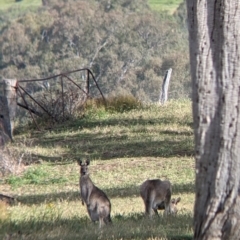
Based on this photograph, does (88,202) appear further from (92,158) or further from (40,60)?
(40,60)

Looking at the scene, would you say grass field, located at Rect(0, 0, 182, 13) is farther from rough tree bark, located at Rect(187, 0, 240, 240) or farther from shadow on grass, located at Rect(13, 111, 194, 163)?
rough tree bark, located at Rect(187, 0, 240, 240)

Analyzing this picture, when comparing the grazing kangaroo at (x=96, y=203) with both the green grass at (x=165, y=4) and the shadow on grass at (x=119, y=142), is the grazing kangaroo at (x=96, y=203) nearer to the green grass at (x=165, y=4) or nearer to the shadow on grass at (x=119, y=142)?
the shadow on grass at (x=119, y=142)

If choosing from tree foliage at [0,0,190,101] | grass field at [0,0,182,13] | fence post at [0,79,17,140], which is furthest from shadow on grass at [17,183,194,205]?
grass field at [0,0,182,13]

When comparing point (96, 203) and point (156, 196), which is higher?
point (96, 203)

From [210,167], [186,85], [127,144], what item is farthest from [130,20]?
[210,167]

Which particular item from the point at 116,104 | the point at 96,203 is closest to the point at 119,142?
the point at 116,104

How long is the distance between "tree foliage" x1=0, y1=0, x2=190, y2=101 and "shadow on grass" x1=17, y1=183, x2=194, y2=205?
99.5 ft

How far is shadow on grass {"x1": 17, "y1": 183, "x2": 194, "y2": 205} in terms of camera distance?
12.3 m

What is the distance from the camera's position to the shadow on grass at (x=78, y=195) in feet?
40.3

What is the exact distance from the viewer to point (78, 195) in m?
12.7

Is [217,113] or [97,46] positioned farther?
[97,46]

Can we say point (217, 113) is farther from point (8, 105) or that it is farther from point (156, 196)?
point (8, 105)

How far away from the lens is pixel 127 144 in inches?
710

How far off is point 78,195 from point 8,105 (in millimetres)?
7466
